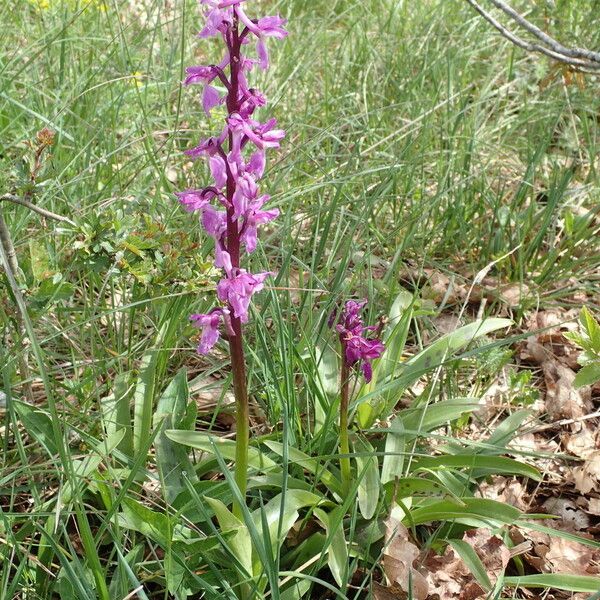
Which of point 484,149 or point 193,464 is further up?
point 484,149

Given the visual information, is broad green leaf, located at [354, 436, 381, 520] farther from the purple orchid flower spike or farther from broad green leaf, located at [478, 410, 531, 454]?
broad green leaf, located at [478, 410, 531, 454]

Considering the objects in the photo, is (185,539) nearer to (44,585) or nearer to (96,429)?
(44,585)

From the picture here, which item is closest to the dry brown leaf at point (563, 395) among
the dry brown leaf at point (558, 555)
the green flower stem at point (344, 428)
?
the dry brown leaf at point (558, 555)

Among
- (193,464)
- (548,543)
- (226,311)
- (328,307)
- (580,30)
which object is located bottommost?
(548,543)

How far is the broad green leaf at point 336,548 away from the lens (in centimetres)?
202

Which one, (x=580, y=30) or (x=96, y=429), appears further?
(x=580, y=30)

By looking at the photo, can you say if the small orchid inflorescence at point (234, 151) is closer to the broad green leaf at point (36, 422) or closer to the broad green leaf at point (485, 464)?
the broad green leaf at point (36, 422)

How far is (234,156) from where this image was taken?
1680mm

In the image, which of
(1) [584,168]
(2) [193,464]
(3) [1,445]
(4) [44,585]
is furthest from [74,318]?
(1) [584,168]

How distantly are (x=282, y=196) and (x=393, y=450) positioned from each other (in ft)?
3.86

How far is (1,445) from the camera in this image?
243cm

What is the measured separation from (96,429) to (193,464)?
312 millimetres

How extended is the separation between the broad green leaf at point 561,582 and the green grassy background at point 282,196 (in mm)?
770

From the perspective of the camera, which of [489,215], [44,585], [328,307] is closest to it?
[44,585]
